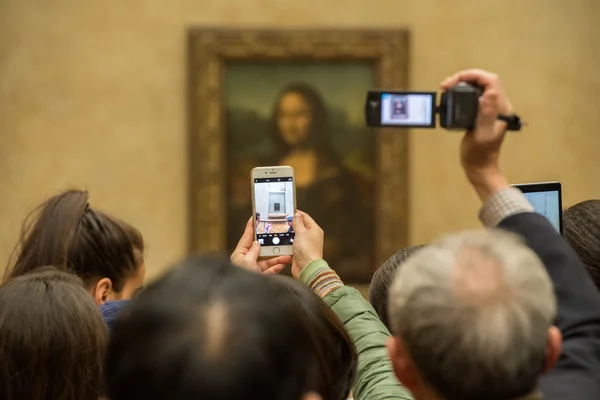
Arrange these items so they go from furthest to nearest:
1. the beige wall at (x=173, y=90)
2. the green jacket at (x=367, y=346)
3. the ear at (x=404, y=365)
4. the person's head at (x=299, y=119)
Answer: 1. the person's head at (x=299, y=119)
2. the beige wall at (x=173, y=90)
3. the green jacket at (x=367, y=346)
4. the ear at (x=404, y=365)

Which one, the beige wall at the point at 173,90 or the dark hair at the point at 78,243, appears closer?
the dark hair at the point at 78,243

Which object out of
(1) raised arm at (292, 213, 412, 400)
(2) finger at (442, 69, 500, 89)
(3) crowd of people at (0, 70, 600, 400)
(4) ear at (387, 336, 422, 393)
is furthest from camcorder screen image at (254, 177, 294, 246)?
(4) ear at (387, 336, 422, 393)

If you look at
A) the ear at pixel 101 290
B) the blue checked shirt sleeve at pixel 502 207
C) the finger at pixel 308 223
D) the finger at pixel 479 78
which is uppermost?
the finger at pixel 479 78

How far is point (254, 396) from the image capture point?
4.06ft

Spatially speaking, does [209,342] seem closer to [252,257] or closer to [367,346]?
[367,346]

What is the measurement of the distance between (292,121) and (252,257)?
17.2 feet

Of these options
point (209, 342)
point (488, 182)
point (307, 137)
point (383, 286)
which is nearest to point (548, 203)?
point (383, 286)

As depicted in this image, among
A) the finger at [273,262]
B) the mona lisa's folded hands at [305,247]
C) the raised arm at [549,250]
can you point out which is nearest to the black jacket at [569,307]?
the raised arm at [549,250]

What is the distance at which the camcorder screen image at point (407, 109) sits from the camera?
2246 millimetres

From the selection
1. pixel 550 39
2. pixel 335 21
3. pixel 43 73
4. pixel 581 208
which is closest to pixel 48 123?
pixel 43 73

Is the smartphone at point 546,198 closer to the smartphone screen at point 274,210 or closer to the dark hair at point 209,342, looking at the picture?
the smartphone screen at point 274,210

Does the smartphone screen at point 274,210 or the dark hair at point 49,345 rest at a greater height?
the smartphone screen at point 274,210

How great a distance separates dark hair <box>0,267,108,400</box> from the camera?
6.93 feet

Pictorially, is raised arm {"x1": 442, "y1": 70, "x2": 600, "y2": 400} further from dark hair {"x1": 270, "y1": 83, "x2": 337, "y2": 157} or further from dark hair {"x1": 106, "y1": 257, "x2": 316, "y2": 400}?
dark hair {"x1": 270, "y1": 83, "x2": 337, "y2": 157}
